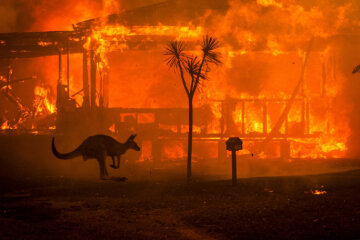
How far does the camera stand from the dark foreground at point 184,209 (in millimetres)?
5867

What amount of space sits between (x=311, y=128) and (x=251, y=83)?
3.65 meters

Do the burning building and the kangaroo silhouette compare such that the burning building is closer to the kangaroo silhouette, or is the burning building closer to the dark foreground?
the dark foreground

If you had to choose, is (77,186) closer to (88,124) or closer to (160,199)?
(160,199)

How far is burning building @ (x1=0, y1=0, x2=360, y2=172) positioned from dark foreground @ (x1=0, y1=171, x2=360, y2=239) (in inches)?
213

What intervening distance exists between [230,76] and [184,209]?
11.9 m

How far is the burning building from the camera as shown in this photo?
612 inches

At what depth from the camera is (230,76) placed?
1845 centimetres

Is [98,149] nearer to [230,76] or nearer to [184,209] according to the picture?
[184,209]

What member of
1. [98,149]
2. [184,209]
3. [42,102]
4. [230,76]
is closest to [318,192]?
[184,209]

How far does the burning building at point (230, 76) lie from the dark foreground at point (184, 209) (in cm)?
540

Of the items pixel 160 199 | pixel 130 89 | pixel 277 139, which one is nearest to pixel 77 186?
pixel 160 199

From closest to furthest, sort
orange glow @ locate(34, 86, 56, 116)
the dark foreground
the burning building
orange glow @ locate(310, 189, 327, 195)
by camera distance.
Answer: the dark foreground
orange glow @ locate(310, 189, 327, 195)
the burning building
orange glow @ locate(34, 86, 56, 116)

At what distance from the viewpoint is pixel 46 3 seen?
86.7 ft

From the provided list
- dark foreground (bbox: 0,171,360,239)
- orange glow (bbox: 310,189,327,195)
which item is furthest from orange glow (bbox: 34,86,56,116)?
orange glow (bbox: 310,189,327,195)
